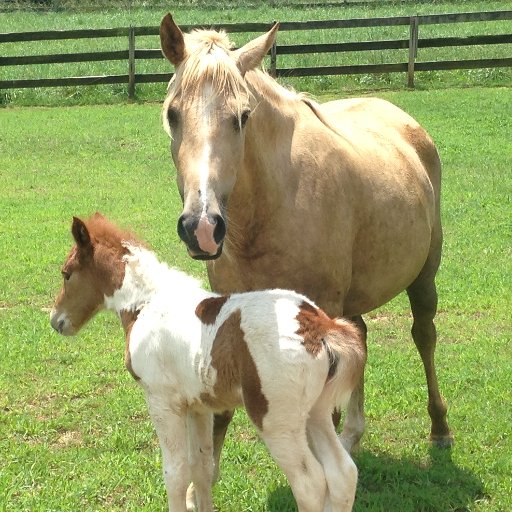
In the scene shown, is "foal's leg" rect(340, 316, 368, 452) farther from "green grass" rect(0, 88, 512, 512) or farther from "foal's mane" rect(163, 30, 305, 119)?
"foal's mane" rect(163, 30, 305, 119)

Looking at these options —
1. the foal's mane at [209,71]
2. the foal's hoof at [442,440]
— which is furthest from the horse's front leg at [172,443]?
the foal's hoof at [442,440]

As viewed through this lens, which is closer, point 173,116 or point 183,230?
point 183,230

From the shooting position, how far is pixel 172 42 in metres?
3.62

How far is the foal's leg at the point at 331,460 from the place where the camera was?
11.5 ft

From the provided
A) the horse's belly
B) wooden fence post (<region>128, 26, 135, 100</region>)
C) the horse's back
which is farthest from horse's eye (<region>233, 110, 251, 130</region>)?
wooden fence post (<region>128, 26, 135, 100</region>)

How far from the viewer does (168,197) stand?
34.8ft

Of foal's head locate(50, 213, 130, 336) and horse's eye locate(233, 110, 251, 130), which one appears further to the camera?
foal's head locate(50, 213, 130, 336)

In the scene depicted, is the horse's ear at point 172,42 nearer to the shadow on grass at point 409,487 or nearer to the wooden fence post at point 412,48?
the shadow on grass at point 409,487

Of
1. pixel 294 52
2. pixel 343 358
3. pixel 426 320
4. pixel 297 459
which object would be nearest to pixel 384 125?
pixel 426 320

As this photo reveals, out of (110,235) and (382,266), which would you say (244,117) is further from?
(382,266)

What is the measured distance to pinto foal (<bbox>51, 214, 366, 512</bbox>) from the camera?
10.9 ft

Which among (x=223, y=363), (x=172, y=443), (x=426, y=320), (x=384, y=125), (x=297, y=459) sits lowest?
(x=426, y=320)

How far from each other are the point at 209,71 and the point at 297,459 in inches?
59.6

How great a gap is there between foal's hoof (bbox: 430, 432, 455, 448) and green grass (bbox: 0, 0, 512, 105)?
41.6 feet
